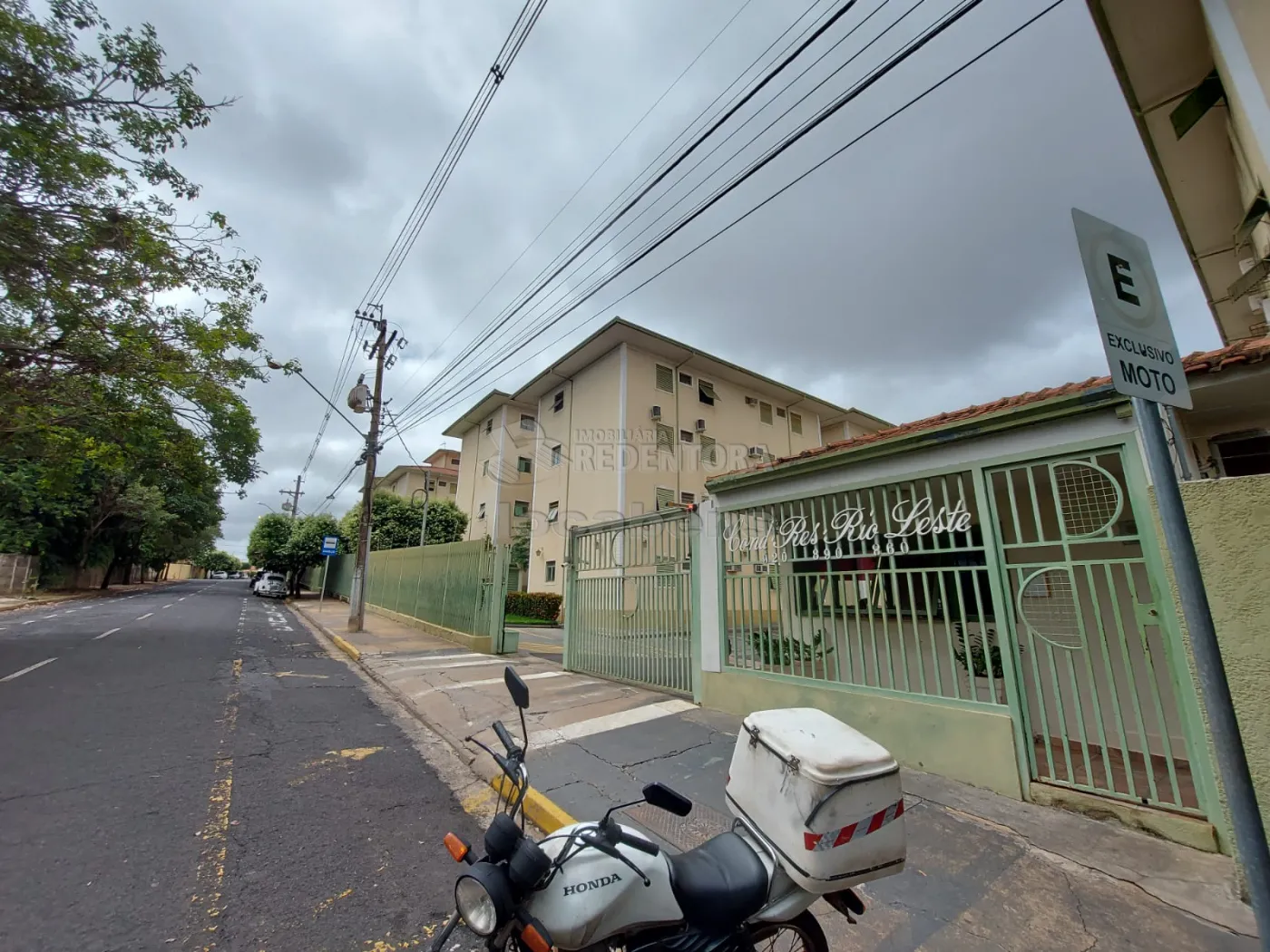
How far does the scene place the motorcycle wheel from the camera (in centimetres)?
186

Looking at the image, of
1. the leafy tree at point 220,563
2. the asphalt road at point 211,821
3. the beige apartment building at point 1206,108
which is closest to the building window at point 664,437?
the asphalt road at point 211,821

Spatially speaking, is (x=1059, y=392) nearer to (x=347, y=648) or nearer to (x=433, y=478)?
(x=347, y=648)

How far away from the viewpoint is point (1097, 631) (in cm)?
379

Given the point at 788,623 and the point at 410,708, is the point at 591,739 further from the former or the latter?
the point at 410,708

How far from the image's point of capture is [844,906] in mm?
1962

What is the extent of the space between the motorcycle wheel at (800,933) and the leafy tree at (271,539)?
34305 mm

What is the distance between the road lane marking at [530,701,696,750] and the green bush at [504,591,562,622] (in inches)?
489

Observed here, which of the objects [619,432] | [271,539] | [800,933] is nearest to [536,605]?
[619,432]

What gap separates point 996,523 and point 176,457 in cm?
1501

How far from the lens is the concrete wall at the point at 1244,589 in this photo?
7.70 ft

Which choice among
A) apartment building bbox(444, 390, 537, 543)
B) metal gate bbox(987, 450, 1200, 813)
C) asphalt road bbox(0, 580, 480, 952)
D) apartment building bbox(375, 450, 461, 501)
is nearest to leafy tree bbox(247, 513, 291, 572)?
apartment building bbox(375, 450, 461, 501)

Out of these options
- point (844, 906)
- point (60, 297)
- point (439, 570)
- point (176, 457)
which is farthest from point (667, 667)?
point (176, 457)

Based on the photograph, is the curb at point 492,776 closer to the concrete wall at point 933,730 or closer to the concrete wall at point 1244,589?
the concrete wall at point 933,730

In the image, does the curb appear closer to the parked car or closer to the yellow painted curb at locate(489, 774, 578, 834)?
the yellow painted curb at locate(489, 774, 578, 834)
